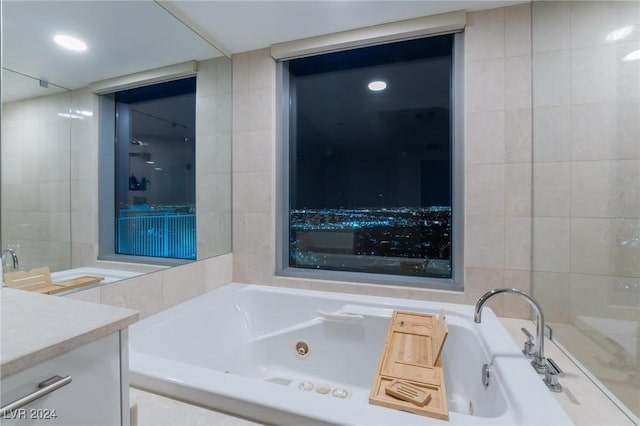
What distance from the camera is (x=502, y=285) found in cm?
173

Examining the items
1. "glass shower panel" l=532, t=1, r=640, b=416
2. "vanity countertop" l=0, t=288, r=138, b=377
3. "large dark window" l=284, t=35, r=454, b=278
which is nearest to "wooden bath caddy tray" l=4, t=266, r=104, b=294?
"vanity countertop" l=0, t=288, r=138, b=377

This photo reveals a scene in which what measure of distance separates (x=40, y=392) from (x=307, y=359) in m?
1.50

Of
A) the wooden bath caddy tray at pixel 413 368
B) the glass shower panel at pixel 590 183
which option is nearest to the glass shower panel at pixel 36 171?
the wooden bath caddy tray at pixel 413 368

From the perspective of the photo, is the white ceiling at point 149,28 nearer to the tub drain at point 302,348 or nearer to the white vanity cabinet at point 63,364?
the white vanity cabinet at point 63,364

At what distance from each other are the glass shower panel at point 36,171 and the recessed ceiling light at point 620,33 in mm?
2433

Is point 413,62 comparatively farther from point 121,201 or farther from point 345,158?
point 121,201

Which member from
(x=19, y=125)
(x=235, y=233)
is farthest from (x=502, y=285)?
(x=19, y=125)

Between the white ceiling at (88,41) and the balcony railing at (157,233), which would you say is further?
the balcony railing at (157,233)

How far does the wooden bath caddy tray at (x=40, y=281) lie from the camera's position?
3.80 feet

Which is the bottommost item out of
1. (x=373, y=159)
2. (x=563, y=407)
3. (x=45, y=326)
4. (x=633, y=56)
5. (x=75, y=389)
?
(x=563, y=407)

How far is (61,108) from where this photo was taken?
4.53ft

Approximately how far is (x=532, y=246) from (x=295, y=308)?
149 cm

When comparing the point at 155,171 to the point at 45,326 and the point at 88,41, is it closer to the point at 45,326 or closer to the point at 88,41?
the point at 88,41

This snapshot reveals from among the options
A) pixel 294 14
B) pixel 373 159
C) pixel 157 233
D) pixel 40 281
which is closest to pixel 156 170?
pixel 157 233
